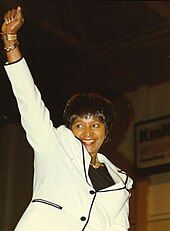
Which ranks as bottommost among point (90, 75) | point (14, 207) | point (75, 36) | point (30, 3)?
point (14, 207)

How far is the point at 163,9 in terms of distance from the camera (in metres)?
3.18

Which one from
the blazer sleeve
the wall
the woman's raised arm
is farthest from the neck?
the wall

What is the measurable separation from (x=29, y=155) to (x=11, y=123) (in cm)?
32

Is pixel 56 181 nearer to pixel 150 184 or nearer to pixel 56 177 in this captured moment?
pixel 56 177

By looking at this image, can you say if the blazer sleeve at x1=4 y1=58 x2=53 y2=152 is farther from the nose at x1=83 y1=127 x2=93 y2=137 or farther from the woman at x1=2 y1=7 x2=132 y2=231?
the nose at x1=83 y1=127 x2=93 y2=137

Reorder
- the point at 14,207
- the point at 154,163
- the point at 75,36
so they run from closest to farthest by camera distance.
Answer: the point at 75,36
the point at 154,163
the point at 14,207

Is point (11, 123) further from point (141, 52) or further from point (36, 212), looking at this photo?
point (36, 212)

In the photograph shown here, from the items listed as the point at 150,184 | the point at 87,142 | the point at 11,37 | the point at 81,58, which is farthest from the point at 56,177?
the point at 150,184

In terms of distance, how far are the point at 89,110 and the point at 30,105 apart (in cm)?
24

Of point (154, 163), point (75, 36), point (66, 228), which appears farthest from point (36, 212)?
point (154, 163)

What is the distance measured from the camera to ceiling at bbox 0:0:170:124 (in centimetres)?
320

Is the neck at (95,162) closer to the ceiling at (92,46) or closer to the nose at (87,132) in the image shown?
the nose at (87,132)

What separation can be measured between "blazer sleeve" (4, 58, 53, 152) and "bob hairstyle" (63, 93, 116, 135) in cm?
17

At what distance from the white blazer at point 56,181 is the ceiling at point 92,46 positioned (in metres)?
1.51
